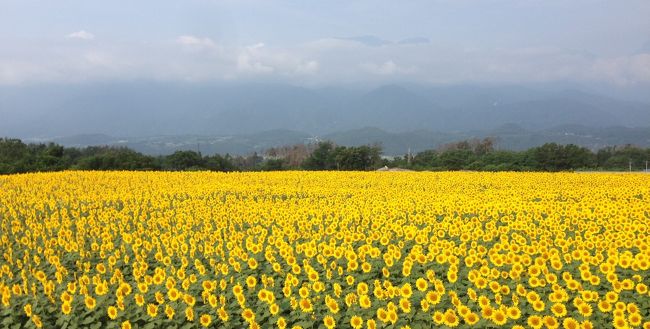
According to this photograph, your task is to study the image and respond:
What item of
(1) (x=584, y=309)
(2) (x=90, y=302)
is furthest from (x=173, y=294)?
(1) (x=584, y=309)

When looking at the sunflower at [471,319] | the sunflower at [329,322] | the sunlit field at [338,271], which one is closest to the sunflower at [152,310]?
the sunlit field at [338,271]

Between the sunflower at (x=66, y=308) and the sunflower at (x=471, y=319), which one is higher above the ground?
the sunflower at (x=471, y=319)

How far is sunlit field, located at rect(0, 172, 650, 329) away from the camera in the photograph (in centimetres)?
539

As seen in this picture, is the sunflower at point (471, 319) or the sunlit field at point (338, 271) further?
the sunlit field at point (338, 271)

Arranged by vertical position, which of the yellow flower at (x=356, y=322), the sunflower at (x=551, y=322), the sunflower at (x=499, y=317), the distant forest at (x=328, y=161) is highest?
the distant forest at (x=328, y=161)

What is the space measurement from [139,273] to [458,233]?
18.0 ft

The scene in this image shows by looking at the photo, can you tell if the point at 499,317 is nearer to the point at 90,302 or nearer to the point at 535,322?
the point at 535,322

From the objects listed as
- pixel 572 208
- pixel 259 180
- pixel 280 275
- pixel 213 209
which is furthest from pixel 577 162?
pixel 280 275

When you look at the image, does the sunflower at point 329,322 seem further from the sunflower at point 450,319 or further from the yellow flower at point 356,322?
the sunflower at point 450,319

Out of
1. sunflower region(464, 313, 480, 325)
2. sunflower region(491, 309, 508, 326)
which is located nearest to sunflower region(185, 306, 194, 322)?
sunflower region(464, 313, 480, 325)

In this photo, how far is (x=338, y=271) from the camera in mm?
6719

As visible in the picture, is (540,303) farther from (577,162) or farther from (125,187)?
(577,162)

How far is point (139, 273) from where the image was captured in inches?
281

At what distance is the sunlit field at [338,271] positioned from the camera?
5.39 meters
